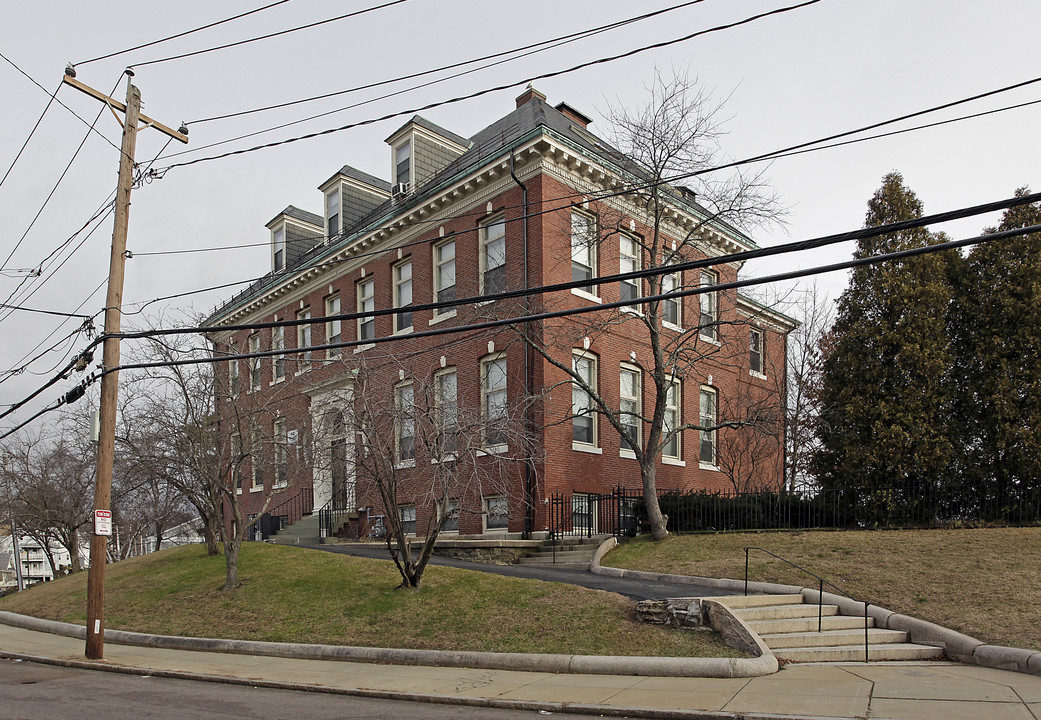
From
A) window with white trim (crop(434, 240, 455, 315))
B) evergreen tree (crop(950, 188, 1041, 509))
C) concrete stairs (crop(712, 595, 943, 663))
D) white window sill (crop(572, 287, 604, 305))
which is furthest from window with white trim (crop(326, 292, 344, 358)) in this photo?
concrete stairs (crop(712, 595, 943, 663))

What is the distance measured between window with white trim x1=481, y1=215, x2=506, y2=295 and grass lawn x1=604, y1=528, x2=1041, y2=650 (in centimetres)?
824

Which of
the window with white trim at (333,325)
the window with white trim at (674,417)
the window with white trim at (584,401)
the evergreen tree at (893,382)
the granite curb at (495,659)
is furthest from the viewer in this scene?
the window with white trim at (333,325)

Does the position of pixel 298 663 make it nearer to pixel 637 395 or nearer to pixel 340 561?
pixel 340 561

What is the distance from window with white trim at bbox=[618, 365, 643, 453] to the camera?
24.8 m

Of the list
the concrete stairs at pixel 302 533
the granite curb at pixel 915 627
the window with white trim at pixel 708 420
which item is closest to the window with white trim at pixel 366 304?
the concrete stairs at pixel 302 533

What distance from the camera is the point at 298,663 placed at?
1306 centimetres

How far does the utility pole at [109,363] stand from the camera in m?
14.2

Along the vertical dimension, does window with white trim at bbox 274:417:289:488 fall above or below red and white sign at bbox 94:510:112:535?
above

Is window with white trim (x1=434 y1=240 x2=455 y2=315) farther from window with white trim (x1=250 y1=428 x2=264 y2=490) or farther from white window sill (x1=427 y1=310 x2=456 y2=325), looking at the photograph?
window with white trim (x1=250 y1=428 x2=264 y2=490)

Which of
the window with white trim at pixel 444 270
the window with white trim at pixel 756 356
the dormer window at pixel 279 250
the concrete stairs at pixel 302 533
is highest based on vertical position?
the dormer window at pixel 279 250

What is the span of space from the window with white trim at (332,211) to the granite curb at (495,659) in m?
19.2

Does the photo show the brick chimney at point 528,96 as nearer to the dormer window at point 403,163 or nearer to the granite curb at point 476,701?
the dormer window at point 403,163

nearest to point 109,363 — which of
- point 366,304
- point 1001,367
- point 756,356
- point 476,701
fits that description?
point 476,701

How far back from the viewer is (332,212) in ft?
106
